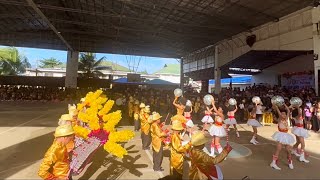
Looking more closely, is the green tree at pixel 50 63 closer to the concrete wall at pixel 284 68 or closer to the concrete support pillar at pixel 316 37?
the concrete wall at pixel 284 68

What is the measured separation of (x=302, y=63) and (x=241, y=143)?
666 inches

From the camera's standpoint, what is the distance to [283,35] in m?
20.5

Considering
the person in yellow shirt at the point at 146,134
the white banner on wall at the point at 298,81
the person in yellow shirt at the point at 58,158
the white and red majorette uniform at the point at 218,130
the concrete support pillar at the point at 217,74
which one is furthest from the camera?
the concrete support pillar at the point at 217,74

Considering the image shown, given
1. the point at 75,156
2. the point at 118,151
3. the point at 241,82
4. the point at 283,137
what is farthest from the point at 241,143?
the point at 241,82

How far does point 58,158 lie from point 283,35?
67.9 ft

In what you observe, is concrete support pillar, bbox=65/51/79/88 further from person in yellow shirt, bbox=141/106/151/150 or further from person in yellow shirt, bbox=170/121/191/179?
person in yellow shirt, bbox=170/121/191/179

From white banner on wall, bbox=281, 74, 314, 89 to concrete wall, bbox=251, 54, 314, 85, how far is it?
702mm

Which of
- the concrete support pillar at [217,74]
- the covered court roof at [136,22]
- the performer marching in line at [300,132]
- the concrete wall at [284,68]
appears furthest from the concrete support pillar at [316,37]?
the concrete support pillar at [217,74]

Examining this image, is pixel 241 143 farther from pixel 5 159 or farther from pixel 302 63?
pixel 302 63

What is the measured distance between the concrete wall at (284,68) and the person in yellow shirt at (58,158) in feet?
78.1

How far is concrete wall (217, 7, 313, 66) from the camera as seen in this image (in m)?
18.2

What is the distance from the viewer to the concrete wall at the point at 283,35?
715 inches

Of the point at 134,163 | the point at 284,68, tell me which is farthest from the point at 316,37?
the point at 134,163

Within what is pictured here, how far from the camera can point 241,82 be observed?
3594 centimetres
